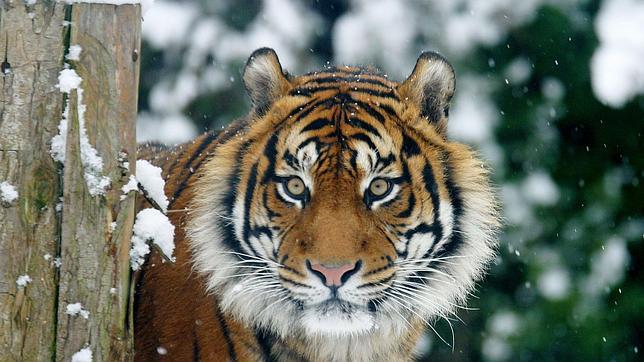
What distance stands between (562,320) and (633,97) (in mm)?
1806

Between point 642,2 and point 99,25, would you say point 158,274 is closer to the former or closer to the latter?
point 99,25

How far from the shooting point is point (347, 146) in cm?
375

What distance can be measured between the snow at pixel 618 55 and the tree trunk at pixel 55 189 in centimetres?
556

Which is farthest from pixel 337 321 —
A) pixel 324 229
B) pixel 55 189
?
pixel 55 189

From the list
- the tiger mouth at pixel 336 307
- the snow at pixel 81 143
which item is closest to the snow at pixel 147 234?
the snow at pixel 81 143

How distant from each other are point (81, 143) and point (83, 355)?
62 cm

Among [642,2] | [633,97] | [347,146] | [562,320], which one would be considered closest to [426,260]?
[347,146]

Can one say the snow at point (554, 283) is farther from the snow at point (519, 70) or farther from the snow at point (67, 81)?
the snow at point (67, 81)

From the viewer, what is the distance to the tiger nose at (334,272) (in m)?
3.53

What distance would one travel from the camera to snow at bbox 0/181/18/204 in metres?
3.00

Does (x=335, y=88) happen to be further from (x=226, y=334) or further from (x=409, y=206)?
(x=226, y=334)

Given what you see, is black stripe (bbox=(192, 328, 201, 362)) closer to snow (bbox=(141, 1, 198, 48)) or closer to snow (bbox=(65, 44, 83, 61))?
snow (bbox=(65, 44, 83, 61))

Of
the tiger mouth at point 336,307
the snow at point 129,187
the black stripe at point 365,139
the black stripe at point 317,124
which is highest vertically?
the snow at point 129,187

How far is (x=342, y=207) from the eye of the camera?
3648 mm
